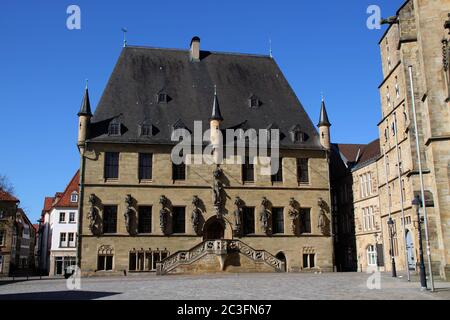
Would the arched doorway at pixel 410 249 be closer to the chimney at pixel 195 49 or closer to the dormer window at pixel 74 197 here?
the chimney at pixel 195 49

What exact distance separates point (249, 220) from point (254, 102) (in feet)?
34.3

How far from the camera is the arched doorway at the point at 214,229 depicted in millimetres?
35838

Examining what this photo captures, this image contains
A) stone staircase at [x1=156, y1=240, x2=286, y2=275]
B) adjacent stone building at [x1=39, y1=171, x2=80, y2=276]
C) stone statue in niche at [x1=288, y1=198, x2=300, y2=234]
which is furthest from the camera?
adjacent stone building at [x1=39, y1=171, x2=80, y2=276]

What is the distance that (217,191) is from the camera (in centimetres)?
3588

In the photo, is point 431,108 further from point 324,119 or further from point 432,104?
point 324,119

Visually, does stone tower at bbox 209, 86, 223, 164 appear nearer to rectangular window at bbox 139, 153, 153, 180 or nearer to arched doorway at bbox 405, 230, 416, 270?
rectangular window at bbox 139, 153, 153, 180

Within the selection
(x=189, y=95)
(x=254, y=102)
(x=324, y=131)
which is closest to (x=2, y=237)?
(x=189, y=95)

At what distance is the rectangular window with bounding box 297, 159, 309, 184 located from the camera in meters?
38.6

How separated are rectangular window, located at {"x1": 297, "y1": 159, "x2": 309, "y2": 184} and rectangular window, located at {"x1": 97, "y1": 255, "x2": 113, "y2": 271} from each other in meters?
15.8

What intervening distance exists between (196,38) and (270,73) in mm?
7529

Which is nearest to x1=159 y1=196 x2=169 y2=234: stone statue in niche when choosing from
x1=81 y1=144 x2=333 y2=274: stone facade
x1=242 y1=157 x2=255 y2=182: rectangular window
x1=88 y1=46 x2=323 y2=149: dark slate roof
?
x1=81 y1=144 x2=333 y2=274: stone facade

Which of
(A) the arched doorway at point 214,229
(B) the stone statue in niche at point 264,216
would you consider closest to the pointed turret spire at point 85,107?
(A) the arched doorway at point 214,229

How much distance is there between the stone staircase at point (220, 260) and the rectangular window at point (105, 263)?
4.68 meters
